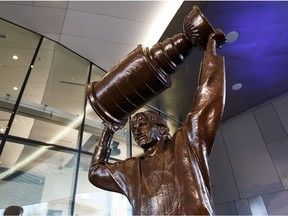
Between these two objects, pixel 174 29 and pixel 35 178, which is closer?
pixel 35 178

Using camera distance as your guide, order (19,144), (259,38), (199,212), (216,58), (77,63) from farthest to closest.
A: 1. (77,63)
2. (259,38)
3. (19,144)
4. (216,58)
5. (199,212)

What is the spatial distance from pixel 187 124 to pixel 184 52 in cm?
25

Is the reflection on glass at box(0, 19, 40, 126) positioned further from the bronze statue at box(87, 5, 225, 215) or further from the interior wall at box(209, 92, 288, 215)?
the interior wall at box(209, 92, 288, 215)

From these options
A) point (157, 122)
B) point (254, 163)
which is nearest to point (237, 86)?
point (254, 163)

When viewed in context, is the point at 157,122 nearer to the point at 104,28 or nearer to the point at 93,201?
the point at 93,201

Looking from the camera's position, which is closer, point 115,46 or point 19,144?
point 19,144

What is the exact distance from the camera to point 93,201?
310cm

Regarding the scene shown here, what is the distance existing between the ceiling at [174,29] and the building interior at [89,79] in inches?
0.6

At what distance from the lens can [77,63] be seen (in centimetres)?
413

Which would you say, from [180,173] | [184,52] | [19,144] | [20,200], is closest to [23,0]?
[19,144]

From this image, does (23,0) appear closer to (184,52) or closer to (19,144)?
(19,144)

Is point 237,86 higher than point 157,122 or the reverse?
higher

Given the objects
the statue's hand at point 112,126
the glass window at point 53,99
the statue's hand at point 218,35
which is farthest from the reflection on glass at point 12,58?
the statue's hand at point 218,35

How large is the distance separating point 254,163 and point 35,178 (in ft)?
13.6
